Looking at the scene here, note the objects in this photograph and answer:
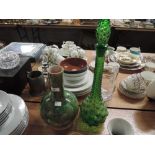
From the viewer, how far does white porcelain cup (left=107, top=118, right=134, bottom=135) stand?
68 cm

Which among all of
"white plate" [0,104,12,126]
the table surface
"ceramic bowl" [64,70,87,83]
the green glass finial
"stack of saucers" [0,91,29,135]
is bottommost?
the table surface

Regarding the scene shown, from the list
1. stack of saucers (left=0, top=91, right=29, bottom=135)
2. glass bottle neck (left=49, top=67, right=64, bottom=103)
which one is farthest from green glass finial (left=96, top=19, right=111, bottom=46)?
stack of saucers (left=0, top=91, right=29, bottom=135)

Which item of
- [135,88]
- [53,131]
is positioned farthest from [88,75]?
[53,131]

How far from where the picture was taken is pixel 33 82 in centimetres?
91

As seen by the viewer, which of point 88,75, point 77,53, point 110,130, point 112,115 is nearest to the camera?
point 110,130

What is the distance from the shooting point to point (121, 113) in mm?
827

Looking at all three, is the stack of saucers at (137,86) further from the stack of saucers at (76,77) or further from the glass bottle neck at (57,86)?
the glass bottle neck at (57,86)

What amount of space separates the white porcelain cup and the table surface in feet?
0.17

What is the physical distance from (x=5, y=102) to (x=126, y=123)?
447mm

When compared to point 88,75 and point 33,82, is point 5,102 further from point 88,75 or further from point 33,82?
point 88,75

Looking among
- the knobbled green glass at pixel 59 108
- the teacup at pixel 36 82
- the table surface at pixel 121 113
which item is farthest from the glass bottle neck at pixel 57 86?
the teacup at pixel 36 82

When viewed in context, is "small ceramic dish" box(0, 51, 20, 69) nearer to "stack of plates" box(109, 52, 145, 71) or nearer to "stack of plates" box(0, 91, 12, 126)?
"stack of plates" box(0, 91, 12, 126)
